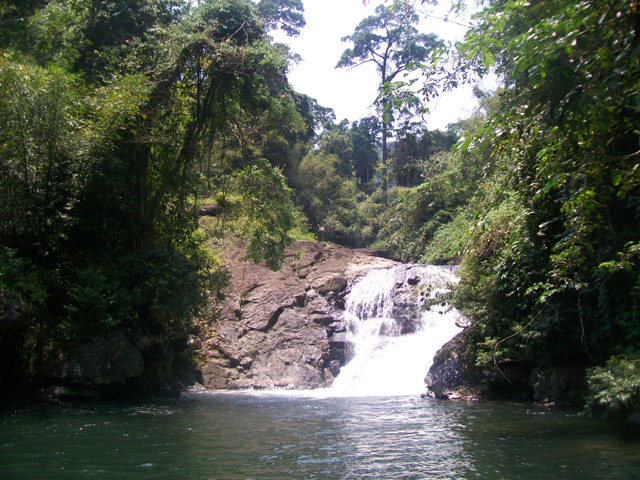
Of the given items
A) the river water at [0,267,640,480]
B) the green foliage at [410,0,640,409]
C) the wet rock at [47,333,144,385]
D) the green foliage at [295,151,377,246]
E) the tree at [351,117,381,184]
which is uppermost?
the tree at [351,117,381,184]

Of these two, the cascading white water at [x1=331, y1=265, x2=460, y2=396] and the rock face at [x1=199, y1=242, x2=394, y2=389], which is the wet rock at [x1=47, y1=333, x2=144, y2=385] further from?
the cascading white water at [x1=331, y1=265, x2=460, y2=396]

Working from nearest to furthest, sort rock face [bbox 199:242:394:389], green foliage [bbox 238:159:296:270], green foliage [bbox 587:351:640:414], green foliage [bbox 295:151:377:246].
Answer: green foliage [bbox 587:351:640:414], green foliage [bbox 238:159:296:270], rock face [bbox 199:242:394:389], green foliage [bbox 295:151:377:246]

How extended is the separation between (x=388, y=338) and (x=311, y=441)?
9834 millimetres

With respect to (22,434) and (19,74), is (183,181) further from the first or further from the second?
(22,434)

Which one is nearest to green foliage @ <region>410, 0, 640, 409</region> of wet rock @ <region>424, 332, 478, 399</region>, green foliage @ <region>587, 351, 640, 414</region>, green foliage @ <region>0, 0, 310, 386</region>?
green foliage @ <region>587, 351, 640, 414</region>

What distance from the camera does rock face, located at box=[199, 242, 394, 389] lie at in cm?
1540

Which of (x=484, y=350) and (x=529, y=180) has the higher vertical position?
(x=529, y=180)

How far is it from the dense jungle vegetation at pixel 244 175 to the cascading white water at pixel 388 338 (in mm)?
2570

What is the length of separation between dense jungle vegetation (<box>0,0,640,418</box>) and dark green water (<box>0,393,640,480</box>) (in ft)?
4.05

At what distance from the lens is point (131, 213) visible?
43.0 ft

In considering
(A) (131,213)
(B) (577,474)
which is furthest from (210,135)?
(B) (577,474)

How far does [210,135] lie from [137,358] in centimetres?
601

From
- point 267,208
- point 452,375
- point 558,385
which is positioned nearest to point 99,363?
point 267,208

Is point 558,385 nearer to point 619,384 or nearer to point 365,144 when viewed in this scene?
point 619,384
